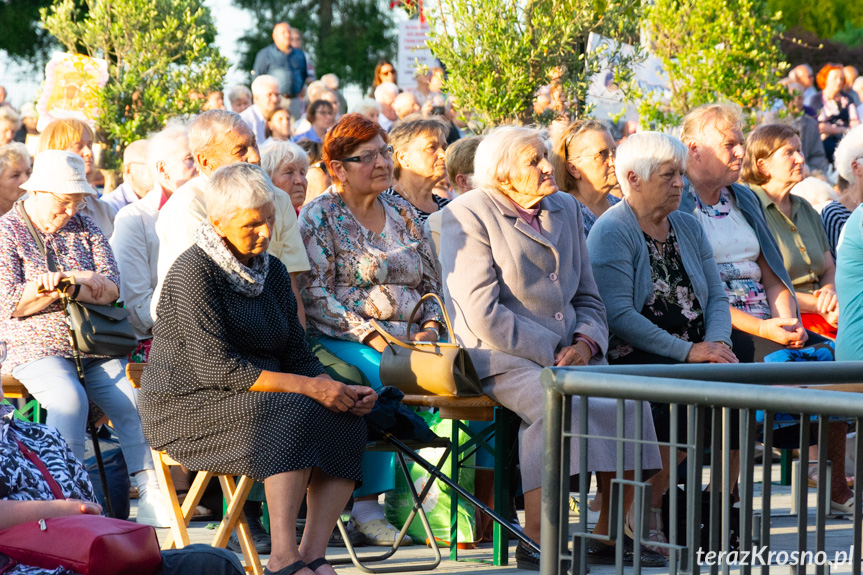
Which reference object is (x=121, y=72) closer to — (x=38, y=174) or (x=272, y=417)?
(x=38, y=174)

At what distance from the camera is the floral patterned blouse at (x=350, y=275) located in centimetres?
583

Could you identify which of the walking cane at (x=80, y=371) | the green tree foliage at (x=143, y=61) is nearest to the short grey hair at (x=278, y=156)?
→ the walking cane at (x=80, y=371)

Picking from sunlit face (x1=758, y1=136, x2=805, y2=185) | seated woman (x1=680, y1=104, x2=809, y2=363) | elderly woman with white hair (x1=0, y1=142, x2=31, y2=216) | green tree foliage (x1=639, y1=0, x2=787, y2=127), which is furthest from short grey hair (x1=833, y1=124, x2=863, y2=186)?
elderly woman with white hair (x1=0, y1=142, x2=31, y2=216)

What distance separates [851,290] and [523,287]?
167 centimetres

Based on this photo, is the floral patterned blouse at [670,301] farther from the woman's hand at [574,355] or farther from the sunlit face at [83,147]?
the sunlit face at [83,147]

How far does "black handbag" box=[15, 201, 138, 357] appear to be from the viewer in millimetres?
5703

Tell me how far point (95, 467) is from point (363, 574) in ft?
6.12

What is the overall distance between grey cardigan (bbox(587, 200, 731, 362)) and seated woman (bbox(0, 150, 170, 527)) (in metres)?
2.43

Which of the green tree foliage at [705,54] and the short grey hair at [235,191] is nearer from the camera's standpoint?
the short grey hair at [235,191]

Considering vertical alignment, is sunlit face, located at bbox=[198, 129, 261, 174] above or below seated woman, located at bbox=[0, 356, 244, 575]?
A: above

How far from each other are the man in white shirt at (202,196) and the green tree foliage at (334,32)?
1000 inches

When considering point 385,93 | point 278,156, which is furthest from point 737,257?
point 385,93

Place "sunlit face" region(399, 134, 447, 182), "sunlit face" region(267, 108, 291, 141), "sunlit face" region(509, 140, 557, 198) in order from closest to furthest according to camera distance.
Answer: "sunlit face" region(509, 140, 557, 198), "sunlit face" region(399, 134, 447, 182), "sunlit face" region(267, 108, 291, 141)

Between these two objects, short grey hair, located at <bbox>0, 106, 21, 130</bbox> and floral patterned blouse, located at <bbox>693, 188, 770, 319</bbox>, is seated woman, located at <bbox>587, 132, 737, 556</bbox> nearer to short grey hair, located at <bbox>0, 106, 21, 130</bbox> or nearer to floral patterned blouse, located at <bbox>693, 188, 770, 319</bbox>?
floral patterned blouse, located at <bbox>693, 188, 770, 319</bbox>
